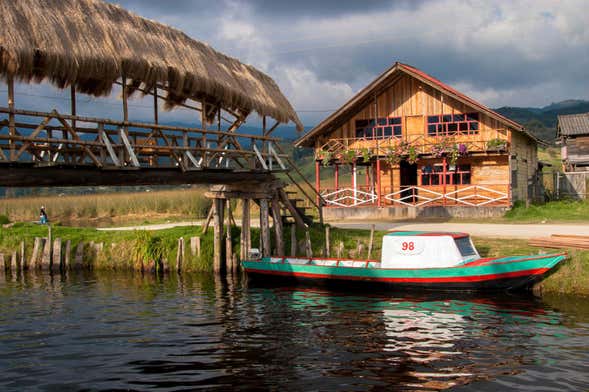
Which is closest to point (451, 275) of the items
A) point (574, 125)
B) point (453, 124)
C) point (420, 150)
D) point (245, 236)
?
point (245, 236)

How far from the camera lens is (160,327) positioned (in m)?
14.0

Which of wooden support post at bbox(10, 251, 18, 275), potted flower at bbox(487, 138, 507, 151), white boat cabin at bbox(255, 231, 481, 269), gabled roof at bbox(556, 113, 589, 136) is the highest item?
gabled roof at bbox(556, 113, 589, 136)

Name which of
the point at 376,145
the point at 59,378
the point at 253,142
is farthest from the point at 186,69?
the point at 376,145

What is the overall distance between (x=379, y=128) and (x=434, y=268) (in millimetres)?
21225

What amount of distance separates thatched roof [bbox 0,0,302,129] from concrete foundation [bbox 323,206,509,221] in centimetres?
1329

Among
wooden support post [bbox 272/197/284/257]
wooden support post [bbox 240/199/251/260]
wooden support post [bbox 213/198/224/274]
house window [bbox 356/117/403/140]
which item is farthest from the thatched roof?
house window [bbox 356/117/403/140]

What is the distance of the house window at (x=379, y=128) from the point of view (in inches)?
1458

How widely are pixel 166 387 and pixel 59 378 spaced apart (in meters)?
2.01

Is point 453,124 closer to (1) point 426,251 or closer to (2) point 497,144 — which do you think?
(2) point 497,144

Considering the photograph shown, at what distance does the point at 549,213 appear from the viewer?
3106cm

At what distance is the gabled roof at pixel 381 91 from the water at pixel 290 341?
1924 cm

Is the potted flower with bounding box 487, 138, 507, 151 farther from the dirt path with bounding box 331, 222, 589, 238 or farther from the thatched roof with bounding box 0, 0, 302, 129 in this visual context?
the thatched roof with bounding box 0, 0, 302, 129

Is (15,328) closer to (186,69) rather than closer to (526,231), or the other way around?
(186,69)

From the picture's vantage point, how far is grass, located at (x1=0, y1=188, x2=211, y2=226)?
1618 inches
